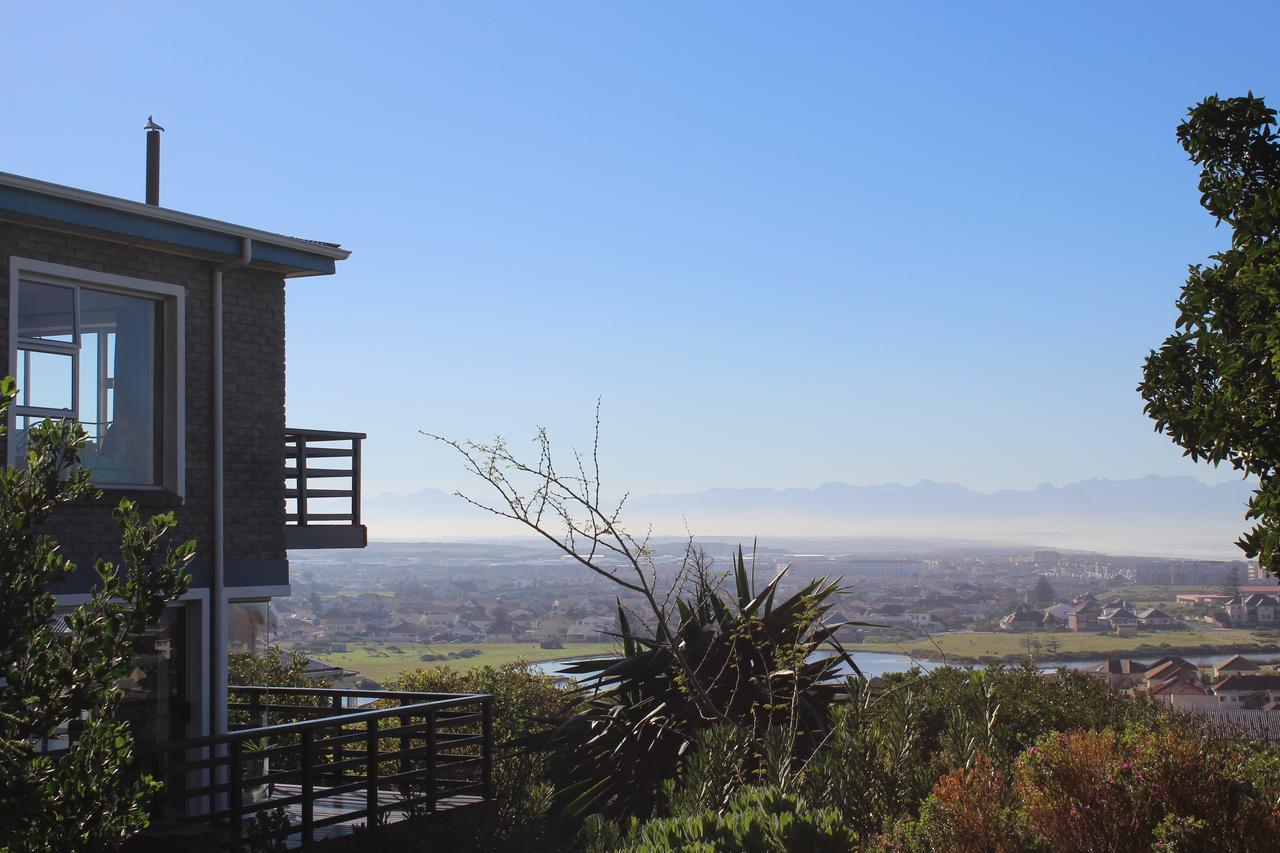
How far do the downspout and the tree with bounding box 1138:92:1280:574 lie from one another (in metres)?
8.13

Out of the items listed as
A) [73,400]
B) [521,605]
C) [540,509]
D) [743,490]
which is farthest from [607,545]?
[743,490]

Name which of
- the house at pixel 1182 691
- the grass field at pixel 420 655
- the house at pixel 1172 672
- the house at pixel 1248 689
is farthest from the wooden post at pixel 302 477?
the house at pixel 1248 689

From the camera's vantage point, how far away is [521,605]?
4384 cm

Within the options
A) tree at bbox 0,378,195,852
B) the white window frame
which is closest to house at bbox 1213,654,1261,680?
the white window frame

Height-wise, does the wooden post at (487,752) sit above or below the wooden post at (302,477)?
below

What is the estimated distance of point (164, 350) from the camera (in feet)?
37.7

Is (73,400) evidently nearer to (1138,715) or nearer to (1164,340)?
(1164,340)

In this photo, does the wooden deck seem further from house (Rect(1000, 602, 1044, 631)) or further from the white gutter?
house (Rect(1000, 602, 1044, 631))

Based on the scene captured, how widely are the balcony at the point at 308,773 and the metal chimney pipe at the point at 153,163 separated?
5.47 m

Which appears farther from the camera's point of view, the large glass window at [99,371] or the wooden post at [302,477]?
the wooden post at [302,477]

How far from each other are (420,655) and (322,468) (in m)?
16.9

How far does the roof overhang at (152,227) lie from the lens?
10.1m

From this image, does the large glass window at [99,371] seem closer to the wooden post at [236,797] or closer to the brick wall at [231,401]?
the brick wall at [231,401]

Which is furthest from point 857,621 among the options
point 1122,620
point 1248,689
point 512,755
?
point 1122,620
